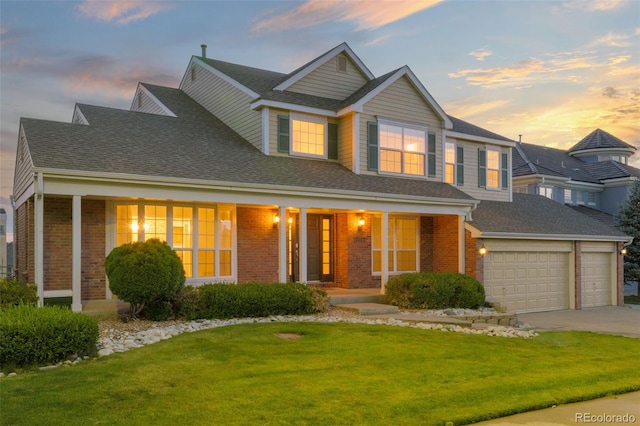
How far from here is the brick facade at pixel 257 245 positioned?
1455 centimetres

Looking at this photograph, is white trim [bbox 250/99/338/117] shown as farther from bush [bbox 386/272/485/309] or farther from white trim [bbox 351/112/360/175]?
bush [bbox 386/272/485/309]

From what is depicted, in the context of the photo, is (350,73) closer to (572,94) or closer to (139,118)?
(139,118)

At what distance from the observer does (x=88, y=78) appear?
18.8 m

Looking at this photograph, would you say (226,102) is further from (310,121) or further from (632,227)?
(632,227)

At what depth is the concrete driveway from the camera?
46.4 ft

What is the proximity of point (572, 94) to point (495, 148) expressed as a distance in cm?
407

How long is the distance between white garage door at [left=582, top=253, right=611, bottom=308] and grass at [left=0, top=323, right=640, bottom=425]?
11034mm

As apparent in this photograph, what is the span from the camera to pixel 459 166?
19.8 metres

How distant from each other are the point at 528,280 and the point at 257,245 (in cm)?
960

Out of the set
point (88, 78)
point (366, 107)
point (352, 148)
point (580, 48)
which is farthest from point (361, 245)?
point (88, 78)

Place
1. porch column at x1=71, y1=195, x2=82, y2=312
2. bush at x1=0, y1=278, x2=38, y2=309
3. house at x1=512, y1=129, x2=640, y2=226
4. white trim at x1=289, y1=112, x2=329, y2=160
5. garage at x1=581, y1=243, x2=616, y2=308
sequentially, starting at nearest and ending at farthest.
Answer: bush at x1=0, y1=278, x2=38, y2=309, porch column at x1=71, y1=195, x2=82, y2=312, white trim at x1=289, y1=112, x2=329, y2=160, garage at x1=581, y1=243, x2=616, y2=308, house at x1=512, y1=129, x2=640, y2=226

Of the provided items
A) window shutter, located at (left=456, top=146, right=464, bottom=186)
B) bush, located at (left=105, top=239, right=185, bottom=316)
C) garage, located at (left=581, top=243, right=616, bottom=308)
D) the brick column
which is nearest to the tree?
garage, located at (left=581, top=243, right=616, bottom=308)

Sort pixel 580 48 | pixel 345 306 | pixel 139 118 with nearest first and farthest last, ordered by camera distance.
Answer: pixel 345 306
pixel 139 118
pixel 580 48

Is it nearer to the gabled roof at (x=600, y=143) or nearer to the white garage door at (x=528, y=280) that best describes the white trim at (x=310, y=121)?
the white garage door at (x=528, y=280)
